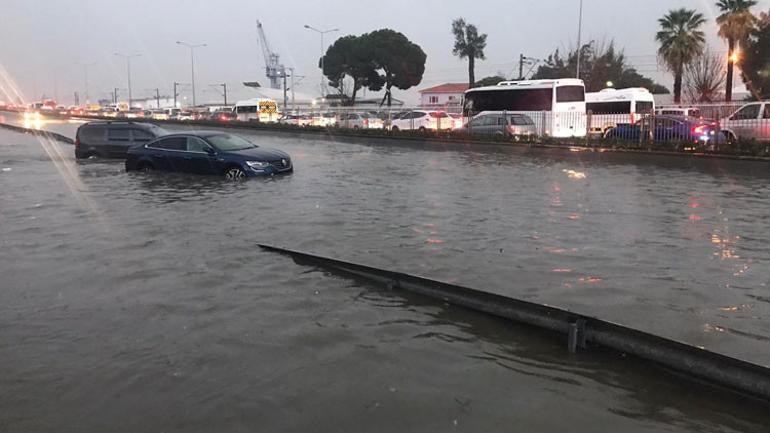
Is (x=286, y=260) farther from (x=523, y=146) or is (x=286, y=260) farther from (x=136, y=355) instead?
(x=523, y=146)

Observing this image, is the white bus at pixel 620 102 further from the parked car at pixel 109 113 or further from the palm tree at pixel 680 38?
the parked car at pixel 109 113

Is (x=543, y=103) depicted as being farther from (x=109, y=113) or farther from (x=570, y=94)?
(x=109, y=113)

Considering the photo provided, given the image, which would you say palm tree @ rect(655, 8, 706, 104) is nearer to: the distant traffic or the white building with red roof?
the distant traffic

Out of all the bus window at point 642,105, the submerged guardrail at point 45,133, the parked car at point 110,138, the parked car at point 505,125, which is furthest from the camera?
the bus window at point 642,105

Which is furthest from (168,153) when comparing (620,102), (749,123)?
(620,102)

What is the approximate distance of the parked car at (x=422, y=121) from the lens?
114 feet

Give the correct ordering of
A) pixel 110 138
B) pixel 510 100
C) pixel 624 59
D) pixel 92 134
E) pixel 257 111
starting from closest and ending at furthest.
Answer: pixel 110 138
pixel 92 134
pixel 510 100
pixel 257 111
pixel 624 59

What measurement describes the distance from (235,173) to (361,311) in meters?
10.8

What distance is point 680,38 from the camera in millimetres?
49625

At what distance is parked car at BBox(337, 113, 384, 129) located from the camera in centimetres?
4009

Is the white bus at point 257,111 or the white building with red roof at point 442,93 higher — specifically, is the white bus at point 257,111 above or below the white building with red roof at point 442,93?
below

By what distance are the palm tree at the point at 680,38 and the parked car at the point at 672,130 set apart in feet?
97.7

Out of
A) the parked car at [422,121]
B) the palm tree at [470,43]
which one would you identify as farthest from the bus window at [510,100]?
the palm tree at [470,43]

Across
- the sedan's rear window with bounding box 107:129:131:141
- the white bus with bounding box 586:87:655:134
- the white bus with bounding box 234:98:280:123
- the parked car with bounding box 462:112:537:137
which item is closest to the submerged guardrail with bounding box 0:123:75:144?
the sedan's rear window with bounding box 107:129:131:141
